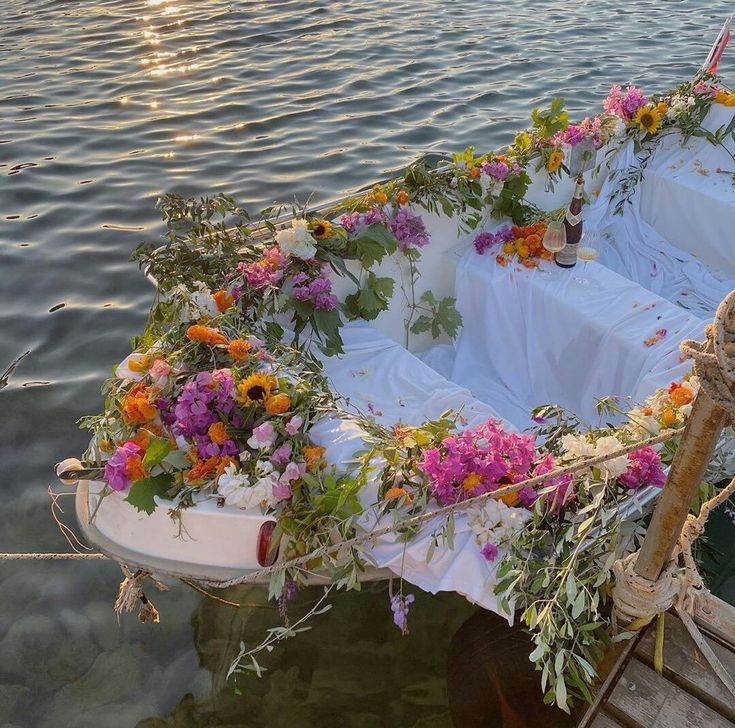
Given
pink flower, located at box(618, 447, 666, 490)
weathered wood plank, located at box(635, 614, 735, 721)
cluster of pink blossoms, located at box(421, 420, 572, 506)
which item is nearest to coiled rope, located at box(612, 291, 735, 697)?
weathered wood plank, located at box(635, 614, 735, 721)

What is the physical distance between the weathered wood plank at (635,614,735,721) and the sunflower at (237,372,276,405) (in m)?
1.65

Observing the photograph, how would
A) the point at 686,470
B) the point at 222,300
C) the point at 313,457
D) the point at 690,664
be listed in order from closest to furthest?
the point at 686,470, the point at 690,664, the point at 313,457, the point at 222,300

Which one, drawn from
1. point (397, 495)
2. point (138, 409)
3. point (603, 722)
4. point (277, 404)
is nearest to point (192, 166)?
point (138, 409)

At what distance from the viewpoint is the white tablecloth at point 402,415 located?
234 centimetres

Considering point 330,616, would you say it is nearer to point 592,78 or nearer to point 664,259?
point 664,259

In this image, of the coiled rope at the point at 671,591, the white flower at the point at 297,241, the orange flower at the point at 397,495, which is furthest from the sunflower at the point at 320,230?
the coiled rope at the point at 671,591

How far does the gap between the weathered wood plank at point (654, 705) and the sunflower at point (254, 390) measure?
1.64m

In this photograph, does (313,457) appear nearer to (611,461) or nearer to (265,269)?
(611,461)

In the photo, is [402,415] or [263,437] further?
[402,415]

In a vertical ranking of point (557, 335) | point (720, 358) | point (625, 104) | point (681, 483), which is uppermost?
point (720, 358)

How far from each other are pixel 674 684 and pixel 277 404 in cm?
171

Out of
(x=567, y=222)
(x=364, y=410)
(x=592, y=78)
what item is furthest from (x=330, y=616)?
(x=592, y=78)

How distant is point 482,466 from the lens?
240cm

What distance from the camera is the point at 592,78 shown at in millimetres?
9133
